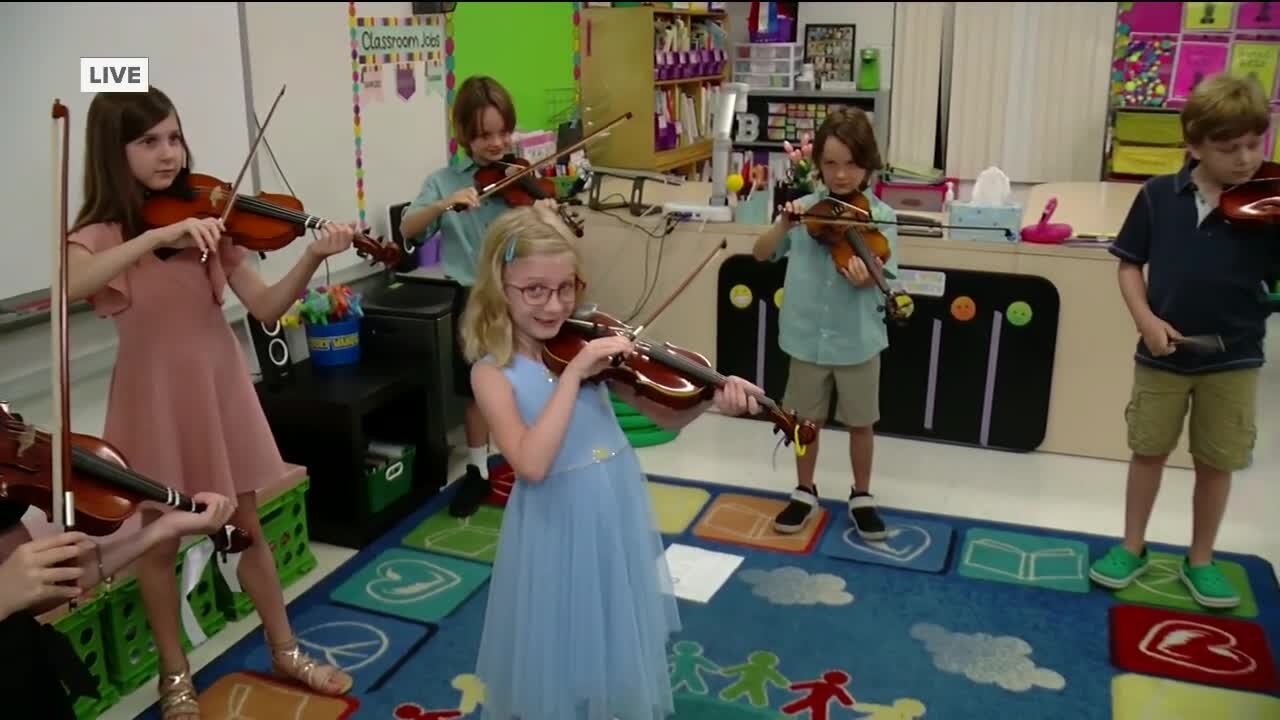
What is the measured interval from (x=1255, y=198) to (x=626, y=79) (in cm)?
323

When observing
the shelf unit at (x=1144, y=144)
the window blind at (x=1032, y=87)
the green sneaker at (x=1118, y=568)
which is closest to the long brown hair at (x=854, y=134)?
the green sneaker at (x=1118, y=568)

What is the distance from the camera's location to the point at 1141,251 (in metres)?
2.37

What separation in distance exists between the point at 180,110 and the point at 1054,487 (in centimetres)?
259

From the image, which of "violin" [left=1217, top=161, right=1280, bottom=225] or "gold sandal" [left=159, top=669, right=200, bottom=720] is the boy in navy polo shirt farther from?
"gold sandal" [left=159, top=669, right=200, bottom=720]

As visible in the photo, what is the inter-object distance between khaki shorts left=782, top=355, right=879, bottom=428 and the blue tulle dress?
1.13 meters

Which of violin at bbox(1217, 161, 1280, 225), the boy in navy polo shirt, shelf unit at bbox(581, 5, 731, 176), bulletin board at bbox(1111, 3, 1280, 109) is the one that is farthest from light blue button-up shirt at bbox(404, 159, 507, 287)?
bulletin board at bbox(1111, 3, 1280, 109)

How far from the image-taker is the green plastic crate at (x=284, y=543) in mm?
2471

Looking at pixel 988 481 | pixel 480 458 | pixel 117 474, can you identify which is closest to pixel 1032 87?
pixel 988 481

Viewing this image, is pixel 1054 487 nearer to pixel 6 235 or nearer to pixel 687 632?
pixel 687 632

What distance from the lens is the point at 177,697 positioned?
2.07 metres

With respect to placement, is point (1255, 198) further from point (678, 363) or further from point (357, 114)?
point (357, 114)

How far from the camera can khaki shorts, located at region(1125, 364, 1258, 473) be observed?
2350mm

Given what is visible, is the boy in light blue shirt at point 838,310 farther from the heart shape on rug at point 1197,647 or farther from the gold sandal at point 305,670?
the gold sandal at point 305,670

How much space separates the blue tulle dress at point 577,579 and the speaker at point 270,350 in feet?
4.34
